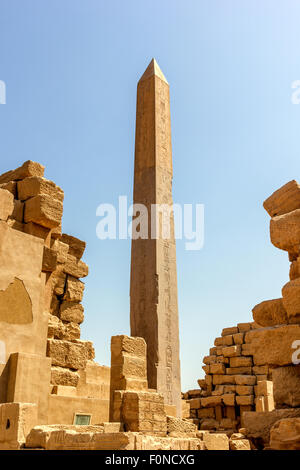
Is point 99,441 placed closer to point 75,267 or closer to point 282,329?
point 282,329

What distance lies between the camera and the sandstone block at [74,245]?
7.41m

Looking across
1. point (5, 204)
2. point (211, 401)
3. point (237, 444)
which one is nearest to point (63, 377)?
point (237, 444)

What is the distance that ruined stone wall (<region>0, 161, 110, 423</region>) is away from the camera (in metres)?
5.32

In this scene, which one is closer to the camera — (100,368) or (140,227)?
(100,368)

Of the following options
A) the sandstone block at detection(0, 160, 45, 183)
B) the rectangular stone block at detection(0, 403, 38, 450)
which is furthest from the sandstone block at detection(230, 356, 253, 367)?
the rectangular stone block at detection(0, 403, 38, 450)

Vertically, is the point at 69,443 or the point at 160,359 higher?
the point at 160,359

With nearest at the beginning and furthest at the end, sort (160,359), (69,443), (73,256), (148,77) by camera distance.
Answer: (69,443) → (73,256) → (160,359) → (148,77)

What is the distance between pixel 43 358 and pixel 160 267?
12.3 feet

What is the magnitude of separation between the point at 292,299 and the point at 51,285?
3417 millimetres

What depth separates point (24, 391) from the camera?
190 inches

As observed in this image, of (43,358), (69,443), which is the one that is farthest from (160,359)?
(69,443)

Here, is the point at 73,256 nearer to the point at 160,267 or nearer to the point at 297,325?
the point at 160,267

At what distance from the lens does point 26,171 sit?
6270 millimetres
